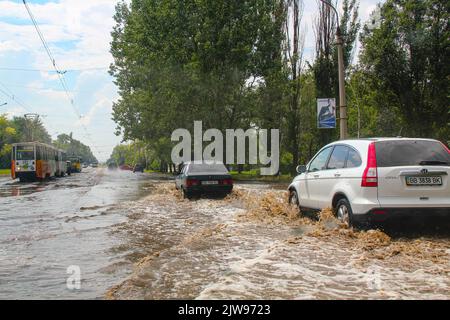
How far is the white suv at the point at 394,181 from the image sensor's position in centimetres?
691

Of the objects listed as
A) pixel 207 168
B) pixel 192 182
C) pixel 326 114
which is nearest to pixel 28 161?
pixel 207 168

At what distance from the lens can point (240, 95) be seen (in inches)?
1385

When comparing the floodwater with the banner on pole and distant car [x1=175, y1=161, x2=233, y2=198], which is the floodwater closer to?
distant car [x1=175, y1=161, x2=233, y2=198]

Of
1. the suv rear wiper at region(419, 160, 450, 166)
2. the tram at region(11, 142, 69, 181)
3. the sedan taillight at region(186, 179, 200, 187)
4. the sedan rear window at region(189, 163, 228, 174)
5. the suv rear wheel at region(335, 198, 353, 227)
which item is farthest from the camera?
the tram at region(11, 142, 69, 181)

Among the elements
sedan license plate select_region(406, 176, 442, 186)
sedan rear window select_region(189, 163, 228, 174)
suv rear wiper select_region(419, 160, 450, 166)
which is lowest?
sedan license plate select_region(406, 176, 442, 186)

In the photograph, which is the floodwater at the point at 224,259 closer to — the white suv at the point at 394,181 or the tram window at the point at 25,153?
the white suv at the point at 394,181

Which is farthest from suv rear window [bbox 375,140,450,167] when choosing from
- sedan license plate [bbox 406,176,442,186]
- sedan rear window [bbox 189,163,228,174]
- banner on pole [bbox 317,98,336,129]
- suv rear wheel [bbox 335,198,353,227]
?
banner on pole [bbox 317,98,336,129]

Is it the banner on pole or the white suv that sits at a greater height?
the banner on pole

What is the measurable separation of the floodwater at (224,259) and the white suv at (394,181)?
41cm

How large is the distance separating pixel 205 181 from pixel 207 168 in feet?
2.43

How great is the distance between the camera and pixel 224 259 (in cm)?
605

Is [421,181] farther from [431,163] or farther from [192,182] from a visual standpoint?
[192,182]

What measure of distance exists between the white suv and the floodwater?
0.41 meters

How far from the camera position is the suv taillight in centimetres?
699
